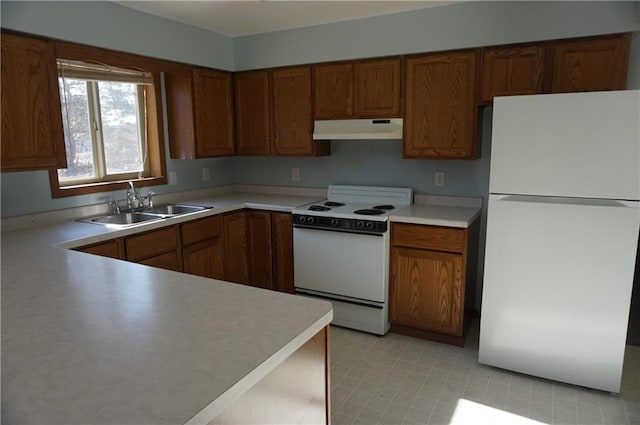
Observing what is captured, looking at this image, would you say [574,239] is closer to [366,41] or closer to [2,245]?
[366,41]

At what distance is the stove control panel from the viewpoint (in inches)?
115

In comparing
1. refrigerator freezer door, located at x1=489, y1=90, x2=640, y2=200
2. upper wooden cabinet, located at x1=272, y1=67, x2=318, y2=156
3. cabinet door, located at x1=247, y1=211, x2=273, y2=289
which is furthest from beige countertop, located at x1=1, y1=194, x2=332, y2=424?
upper wooden cabinet, located at x1=272, y1=67, x2=318, y2=156

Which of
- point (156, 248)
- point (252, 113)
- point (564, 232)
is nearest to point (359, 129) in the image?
point (252, 113)

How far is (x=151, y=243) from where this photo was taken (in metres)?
2.76

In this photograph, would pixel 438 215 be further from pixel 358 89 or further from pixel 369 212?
pixel 358 89

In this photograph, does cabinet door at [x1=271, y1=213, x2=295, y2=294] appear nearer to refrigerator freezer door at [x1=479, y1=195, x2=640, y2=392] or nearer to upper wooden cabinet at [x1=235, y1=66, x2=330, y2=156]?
upper wooden cabinet at [x1=235, y1=66, x2=330, y2=156]

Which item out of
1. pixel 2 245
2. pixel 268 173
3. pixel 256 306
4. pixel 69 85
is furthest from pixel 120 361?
pixel 268 173

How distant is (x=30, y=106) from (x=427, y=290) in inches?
105

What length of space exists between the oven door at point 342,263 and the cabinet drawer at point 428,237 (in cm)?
9

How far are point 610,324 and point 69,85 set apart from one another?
366 cm

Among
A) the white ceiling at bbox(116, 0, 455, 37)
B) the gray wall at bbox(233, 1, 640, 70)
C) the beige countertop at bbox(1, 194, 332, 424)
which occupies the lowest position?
the beige countertop at bbox(1, 194, 332, 424)

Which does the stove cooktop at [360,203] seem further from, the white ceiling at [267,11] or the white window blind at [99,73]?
the white window blind at [99,73]

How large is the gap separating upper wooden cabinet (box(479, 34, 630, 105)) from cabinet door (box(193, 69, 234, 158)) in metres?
2.16

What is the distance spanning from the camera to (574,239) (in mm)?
2260
